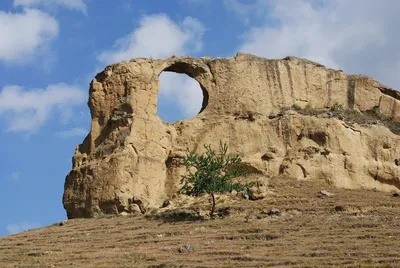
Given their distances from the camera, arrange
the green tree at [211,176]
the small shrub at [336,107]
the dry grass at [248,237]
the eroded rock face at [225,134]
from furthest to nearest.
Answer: the small shrub at [336,107], the eroded rock face at [225,134], the green tree at [211,176], the dry grass at [248,237]

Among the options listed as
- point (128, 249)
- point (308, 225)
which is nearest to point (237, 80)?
point (308, 225)

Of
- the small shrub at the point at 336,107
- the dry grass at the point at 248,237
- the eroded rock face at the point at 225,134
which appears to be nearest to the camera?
the dry grass at the point at 248,237

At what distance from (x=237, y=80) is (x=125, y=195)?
313 inches

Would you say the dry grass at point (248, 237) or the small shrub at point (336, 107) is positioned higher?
the small shrub at point (336, 107)

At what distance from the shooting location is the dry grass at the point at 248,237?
2225cm

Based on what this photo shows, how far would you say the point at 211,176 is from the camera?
101 ft

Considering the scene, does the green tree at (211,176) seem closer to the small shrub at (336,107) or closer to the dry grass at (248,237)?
the dry grass at (248,237)

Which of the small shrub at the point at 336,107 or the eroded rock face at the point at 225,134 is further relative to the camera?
the small shrub at the point at 336,107

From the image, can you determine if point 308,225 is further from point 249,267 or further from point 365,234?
point 249,267

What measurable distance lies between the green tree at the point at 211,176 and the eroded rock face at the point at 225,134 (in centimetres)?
128

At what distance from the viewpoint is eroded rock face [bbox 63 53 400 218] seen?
31.5 meters

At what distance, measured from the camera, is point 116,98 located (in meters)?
34.0

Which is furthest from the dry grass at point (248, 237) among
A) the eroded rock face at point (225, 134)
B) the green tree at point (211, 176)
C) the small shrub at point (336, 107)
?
the small shrub at point (336, 107)

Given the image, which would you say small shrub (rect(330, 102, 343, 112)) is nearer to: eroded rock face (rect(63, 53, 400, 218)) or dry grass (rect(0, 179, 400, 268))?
eroded rock face (rect(63, 53, 400, 218))
